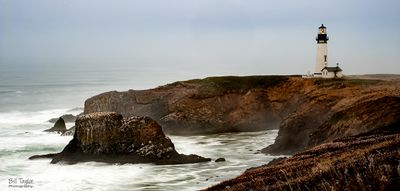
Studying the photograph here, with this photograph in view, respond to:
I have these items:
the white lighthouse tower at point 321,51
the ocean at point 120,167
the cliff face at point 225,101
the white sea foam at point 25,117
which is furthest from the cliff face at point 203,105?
the white sea foam at point 25,117

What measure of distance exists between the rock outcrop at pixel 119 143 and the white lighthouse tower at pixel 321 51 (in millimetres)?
42756

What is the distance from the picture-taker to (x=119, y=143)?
4078 cm

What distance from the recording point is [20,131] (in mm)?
65125

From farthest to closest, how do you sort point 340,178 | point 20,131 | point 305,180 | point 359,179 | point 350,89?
1. point 20,131
2. point 350,89
3. point 305,180
4. point 340,178
5. point 359,179

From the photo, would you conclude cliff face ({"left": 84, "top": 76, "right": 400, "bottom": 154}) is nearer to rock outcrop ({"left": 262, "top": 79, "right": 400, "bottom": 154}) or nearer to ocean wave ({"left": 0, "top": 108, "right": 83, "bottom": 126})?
rock outcrop ({"left": 262, "top": 79, "right": 400, "bottom": 154})

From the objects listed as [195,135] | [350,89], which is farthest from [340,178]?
[195,135]

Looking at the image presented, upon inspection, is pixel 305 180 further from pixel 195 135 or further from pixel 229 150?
pixel 195 135

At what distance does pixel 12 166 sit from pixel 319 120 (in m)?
23.0

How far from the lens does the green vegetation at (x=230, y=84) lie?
67.4m

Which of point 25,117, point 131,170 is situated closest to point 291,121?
point 131,170

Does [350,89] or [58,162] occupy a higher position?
[350,89]

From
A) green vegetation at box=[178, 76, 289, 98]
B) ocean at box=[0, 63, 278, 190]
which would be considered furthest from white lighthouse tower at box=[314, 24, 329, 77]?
ocean at box=[0, 63, 278, 190]

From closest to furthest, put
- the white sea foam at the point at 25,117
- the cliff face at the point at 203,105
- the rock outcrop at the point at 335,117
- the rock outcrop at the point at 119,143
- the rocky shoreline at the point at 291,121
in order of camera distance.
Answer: the rocky shoreline at the point at 291,121
the rock outcrop at the point at 335,117
the rock outcrop at the point at 119,143
the cliff face at the point at 203,105
the white sea foam at the point at 25,117

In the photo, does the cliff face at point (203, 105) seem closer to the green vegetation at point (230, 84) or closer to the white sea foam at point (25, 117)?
the green vegetation at point (230, 84)
